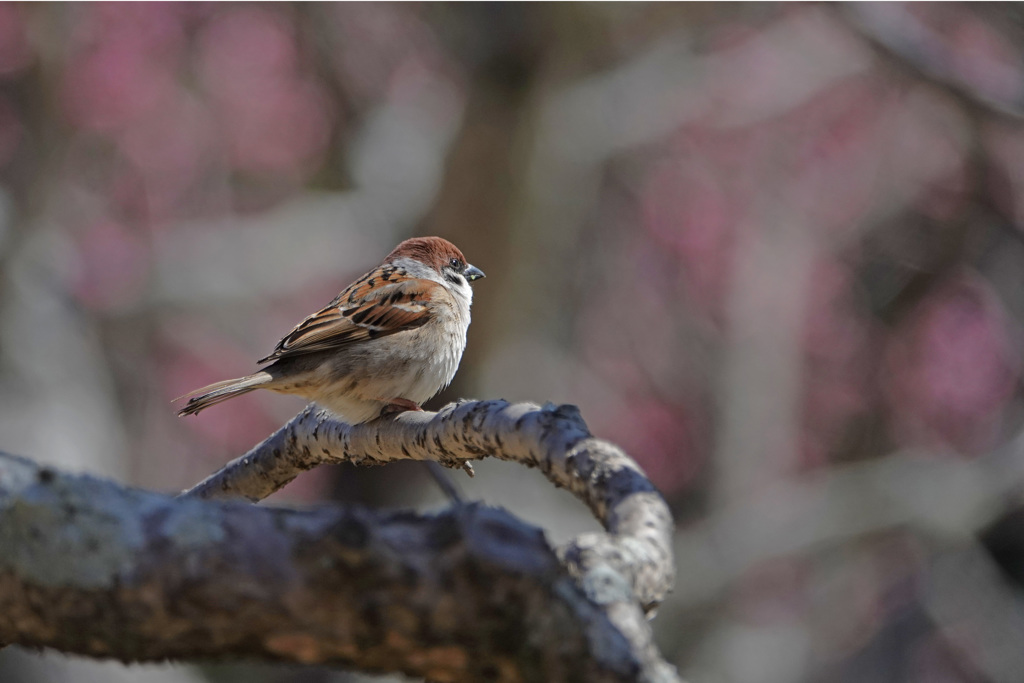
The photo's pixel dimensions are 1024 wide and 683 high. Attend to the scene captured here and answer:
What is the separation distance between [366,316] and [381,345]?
145mm

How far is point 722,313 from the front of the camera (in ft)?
28.3

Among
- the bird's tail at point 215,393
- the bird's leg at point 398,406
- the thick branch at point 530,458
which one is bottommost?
the thick branch at point 530,458

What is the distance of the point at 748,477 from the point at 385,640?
686 cm

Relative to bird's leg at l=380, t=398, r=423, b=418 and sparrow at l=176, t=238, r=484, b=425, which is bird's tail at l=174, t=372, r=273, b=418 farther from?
bird's leg at l=380, t=398, r=423, b=418

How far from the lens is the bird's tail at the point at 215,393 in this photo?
2.35 meters

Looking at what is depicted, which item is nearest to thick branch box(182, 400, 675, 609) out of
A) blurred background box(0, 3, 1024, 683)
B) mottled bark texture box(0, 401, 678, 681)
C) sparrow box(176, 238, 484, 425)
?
mottled bark texture box(0, 401, 678, 681)

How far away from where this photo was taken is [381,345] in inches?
114

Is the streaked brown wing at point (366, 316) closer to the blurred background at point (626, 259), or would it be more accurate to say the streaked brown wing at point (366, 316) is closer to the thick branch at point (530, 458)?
the thick branch at point (530, 458)

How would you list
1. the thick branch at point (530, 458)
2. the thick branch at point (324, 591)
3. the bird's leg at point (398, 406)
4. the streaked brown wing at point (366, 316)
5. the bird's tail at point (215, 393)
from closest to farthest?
the thick branch at point (324, 591) < the thick branch at point (530, 458) < the bird's tail at point (215, 393) < the bird's leg at point (398, 406) < the streaked brown wing at point (366, 316)

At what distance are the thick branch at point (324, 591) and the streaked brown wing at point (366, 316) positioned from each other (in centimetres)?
179

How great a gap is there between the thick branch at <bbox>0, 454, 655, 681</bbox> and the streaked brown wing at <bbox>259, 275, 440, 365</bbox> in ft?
5.87

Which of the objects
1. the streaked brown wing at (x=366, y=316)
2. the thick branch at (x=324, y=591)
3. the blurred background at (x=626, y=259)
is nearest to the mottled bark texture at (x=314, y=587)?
the thick branch at (x=324, y=591)

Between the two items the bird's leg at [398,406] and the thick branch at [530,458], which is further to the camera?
the bird's leg at [398,406]

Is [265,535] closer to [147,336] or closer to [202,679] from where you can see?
[202,679]
